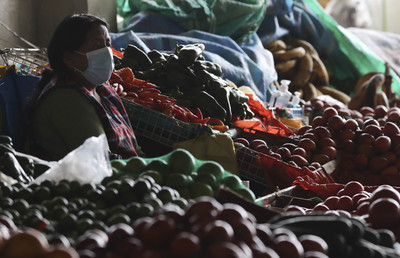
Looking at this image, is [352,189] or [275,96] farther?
A: [275,96]

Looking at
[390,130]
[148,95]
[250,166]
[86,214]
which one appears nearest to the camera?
[86,214]

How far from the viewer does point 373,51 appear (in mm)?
6910

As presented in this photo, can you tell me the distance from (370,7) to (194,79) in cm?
604

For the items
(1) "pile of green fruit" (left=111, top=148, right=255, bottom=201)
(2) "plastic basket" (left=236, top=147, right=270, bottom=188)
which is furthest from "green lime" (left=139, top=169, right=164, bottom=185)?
(2) "plastic basket" (left=236, top=147, right=270, bottom=188)

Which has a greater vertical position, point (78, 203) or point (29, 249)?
point (29, 249)

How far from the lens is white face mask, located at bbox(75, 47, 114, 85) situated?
102 inches

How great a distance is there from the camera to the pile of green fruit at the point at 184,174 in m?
1.55

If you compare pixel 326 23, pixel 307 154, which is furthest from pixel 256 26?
pixel 307 154

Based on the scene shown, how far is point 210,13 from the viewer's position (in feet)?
16.7

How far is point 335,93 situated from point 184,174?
4.72 metres

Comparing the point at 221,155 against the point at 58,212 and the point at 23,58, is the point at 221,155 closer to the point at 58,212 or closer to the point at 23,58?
the point at 23,58

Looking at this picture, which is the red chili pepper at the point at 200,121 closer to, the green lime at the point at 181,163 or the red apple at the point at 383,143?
the red apple at the point at 383,143

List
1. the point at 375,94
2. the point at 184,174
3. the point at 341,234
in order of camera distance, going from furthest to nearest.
A: the point at 375,94
the point at 184,174
the point at 341,234

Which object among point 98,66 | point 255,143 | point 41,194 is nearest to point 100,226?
point 41,194
